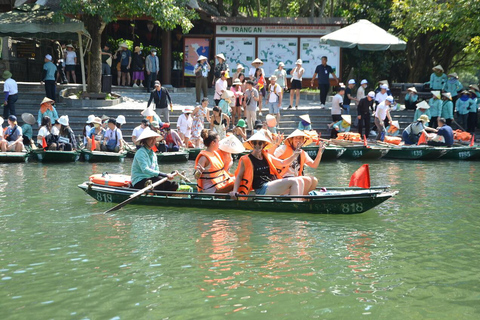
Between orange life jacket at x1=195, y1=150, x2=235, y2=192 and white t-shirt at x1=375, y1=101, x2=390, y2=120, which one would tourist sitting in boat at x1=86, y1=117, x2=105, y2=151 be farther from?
white t-shirt at x1=375, y1=101, x2=390, y2=120

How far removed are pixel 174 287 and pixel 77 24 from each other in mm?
17566

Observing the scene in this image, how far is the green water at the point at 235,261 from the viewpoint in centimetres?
781

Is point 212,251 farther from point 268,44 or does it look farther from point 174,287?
point 268,44

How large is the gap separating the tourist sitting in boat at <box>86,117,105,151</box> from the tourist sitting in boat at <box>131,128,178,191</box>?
6.90m

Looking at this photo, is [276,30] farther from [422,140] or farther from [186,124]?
[422,140]

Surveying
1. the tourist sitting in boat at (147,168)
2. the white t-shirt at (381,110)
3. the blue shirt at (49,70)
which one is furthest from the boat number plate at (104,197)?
the white t-shirt at (381,110)

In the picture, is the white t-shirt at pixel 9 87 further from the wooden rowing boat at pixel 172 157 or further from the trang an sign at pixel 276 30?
the trang an sign at pixel 276 30

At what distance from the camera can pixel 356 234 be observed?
1117 cm

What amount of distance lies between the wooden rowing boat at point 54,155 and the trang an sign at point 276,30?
38.1 feet

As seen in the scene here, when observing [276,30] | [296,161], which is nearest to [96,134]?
[296,161]

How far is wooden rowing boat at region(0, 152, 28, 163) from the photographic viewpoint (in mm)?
18750

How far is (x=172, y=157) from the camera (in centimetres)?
1936

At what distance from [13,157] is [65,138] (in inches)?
58.7

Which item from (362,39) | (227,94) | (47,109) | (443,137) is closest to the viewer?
(47,109)
